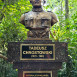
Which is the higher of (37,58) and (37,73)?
(37,58)

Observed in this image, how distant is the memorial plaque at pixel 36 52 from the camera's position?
6508 millimetres

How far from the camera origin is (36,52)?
A: 21.4 ft

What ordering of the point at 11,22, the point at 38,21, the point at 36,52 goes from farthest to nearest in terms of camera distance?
1. the point at 11,22
2. the point at 38,21
3. the point at 36,52

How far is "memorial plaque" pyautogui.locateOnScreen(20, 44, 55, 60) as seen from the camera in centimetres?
651

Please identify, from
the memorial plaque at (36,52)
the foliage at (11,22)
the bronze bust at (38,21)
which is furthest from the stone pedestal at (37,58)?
the foliage at (11,22)

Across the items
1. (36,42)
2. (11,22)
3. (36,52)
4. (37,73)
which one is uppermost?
(11,22)

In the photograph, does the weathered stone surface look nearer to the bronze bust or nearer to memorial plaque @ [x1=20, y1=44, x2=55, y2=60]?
memorial plaque @ [x1=20, y1=44, x2=55, y2=60]

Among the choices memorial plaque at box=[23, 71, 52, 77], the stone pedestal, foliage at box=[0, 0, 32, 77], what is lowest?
memorial plaque at box=[23, 71, 52, 77]

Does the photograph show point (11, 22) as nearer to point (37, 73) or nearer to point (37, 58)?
point (37, 58)

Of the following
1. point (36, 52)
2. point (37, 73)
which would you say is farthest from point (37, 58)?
point (37, 73)

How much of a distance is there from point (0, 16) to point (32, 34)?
17.6 ft

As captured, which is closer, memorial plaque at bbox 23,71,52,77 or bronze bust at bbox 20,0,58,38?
memorial plaque at bbox 23,71,52,77

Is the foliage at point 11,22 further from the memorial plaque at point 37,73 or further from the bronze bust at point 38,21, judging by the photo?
the memorial plaque at point 37,73

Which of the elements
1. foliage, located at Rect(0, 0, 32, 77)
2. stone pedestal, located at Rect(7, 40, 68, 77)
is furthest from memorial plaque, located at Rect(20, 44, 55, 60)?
foliage, located at Rect(0, 0, 32, 77)
